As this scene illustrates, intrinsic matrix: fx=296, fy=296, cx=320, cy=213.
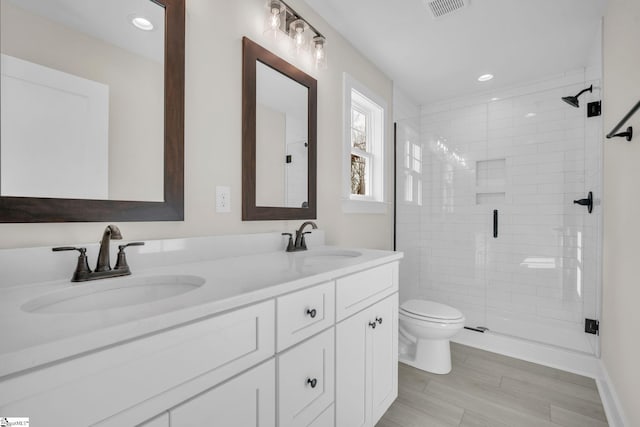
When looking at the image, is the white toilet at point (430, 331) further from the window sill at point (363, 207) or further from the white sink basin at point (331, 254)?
the white sink basin at point (331, 254)

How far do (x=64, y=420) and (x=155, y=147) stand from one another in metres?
0.88

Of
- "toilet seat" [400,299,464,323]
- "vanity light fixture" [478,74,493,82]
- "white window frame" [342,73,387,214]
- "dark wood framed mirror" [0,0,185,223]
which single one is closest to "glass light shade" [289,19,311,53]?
"white window frame" [342,73,387,214]

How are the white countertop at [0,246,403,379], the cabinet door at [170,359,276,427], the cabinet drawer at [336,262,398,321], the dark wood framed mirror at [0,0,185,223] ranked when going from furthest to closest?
the cabinet drawer at [336,262,398,321] < the dark wood framed mirror at [0,0,185,223] < the cabinet door at [170,359,276,427] < the white countertop at [0,246,403,379]

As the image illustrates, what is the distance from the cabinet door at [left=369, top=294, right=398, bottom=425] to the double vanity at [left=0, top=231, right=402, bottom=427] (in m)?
0.01

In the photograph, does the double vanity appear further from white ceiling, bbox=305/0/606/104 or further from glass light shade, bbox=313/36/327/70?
white ceiling, bbox=305/0/606/104

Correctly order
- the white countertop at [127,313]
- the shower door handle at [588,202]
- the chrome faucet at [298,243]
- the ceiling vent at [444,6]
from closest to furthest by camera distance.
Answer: the white countertop at [127,313] → the chrome faucet at [298,243] → the ceiling vent at [444,6] → the shower door handle at [588,202]

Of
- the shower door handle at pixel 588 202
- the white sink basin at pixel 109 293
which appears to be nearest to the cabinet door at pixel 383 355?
the white sink basin at pixel 109 293

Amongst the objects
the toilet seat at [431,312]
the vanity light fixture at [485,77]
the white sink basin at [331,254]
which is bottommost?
the toilet seat at [431,312]

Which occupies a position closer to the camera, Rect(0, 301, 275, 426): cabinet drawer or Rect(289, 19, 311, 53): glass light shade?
Rect(0, 301, 275, 426): cabinet drawer

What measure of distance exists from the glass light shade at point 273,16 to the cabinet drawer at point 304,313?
1.33 meters

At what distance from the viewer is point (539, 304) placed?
262 cm

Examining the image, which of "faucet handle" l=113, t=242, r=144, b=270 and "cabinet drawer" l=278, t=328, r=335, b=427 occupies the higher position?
"faucet handle" l=113, t=242, r=144, b=270

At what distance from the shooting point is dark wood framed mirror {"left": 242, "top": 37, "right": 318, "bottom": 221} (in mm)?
1436

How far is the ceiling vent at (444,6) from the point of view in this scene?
1755 millimetres
